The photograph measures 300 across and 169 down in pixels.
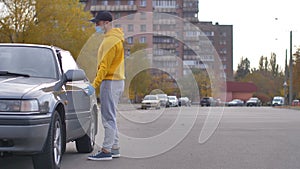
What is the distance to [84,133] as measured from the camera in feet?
29.3

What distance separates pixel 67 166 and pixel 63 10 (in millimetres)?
37003

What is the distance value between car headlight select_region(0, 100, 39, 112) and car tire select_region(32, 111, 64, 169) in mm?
431

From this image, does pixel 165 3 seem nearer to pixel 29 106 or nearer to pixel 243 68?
pixel 243 68

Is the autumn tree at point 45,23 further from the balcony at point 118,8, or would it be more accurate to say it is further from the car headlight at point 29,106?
the balcony at point 118,8

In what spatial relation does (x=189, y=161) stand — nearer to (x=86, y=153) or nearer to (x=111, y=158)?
(x=111, y=158)

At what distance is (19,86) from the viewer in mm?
6527

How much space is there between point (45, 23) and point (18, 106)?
3730 centimetres

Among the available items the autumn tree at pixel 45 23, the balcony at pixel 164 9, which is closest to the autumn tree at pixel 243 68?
the balcony at pixel 164 9

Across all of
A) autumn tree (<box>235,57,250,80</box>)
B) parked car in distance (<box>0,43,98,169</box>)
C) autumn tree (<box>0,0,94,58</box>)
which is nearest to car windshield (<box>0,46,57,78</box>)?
parked car in distance (<box>0,43,98,169</box>)

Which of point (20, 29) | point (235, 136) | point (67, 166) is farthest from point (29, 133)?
point (20, 29)

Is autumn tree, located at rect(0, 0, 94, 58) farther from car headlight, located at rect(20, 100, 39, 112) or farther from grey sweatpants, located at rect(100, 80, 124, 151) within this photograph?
car headlight, located at rect(20, 100, 39, 112)

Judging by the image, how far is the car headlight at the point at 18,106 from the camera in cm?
616

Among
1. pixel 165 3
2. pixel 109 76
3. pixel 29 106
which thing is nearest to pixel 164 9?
pixel 165 3

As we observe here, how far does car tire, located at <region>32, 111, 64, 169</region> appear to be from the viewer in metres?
6.54
